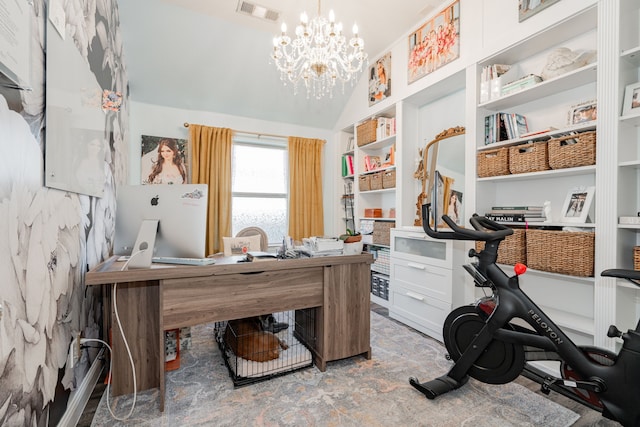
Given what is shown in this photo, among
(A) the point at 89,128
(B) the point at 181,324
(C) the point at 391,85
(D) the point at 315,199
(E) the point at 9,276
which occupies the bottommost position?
(B) the point at 181,324

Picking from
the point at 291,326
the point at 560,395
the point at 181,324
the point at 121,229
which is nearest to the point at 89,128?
the point at 121,229

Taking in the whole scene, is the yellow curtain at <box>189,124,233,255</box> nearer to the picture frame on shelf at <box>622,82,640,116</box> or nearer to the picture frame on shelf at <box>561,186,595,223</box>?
the picture frame on shelf at <box>561,186,595,223</box>

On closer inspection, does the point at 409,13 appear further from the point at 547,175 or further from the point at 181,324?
the point at 181,324

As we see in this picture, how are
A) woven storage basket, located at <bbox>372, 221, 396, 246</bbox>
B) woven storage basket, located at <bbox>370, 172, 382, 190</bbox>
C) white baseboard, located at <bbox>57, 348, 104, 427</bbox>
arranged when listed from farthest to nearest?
woven storage basket, located at <bbox>370, 172, 382, 190</bbox>
woven storage basket, located at <bbox>372, 221, 396, 246</bbox>
white baseboard, located at <bbox>57, 348, 104, 427</bbox>

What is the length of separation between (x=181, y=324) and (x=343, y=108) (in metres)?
3.60

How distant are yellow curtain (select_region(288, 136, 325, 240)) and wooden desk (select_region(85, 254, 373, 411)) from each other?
7.17 ft

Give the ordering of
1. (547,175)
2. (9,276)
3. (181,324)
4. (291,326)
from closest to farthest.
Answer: (9,276), (181,324), (547,175), (291,326)

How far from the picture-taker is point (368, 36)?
3326mm

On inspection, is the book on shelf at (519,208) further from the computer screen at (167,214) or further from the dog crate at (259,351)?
the computer screen at (167,214)

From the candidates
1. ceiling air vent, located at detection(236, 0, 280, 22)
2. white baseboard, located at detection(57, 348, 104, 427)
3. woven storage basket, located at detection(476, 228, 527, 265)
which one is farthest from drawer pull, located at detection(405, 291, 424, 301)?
ceiling air vent, located at detection(236, 0, 280, 22)

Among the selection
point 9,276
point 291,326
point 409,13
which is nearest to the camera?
point 9,276

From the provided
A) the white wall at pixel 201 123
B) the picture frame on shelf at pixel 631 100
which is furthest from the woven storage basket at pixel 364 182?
the picture frame on shelf at pixel 631 100

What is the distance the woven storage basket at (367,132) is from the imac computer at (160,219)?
2.55 metres

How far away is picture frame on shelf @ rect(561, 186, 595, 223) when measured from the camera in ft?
6.02
